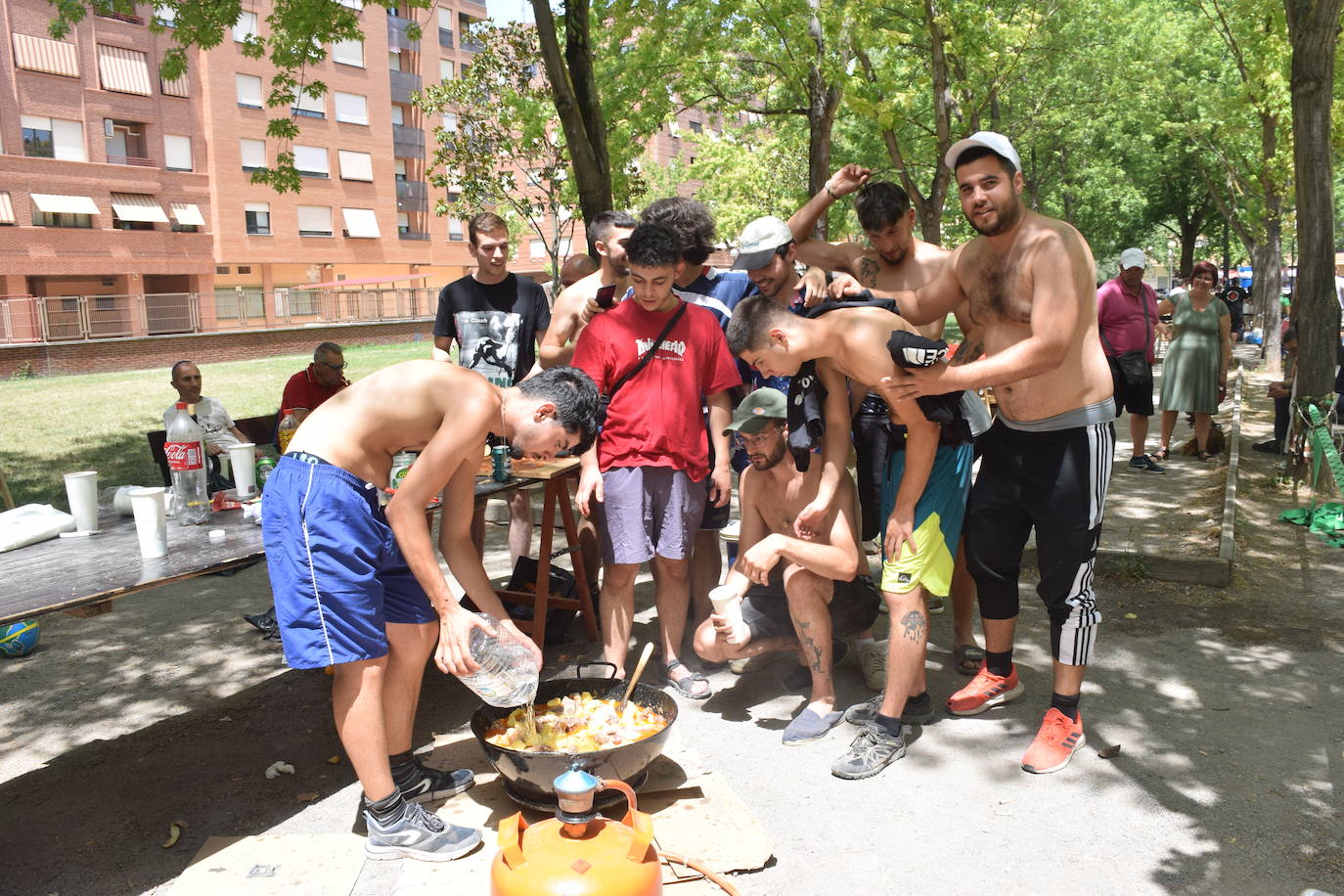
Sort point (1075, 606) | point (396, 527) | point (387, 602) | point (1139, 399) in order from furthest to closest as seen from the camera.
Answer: point (1139, 399) → point (1075, 606) → point (387, 602) → point (396, 527)

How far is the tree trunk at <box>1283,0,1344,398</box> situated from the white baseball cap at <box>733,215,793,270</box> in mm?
5619

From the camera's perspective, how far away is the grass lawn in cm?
1050

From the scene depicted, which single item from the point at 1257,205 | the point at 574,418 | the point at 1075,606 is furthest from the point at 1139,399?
the point at 1257,205

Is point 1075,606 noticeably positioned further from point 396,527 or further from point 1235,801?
point 396,527

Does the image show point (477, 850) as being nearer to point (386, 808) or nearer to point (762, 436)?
point (386, 808)

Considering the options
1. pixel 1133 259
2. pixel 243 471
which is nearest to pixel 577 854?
pixel 243 471

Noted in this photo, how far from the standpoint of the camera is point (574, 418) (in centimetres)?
310

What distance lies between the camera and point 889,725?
12.4 ft

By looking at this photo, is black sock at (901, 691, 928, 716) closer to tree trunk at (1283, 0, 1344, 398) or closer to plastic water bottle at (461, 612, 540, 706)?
plastic water bottle at (461, 612, 540, 706)

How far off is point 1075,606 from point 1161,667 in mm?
1281

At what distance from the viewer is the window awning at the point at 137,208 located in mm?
31391

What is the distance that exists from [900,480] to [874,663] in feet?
3.05

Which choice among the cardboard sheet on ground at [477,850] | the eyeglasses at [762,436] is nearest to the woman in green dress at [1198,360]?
the eyeglasses at [762,436]

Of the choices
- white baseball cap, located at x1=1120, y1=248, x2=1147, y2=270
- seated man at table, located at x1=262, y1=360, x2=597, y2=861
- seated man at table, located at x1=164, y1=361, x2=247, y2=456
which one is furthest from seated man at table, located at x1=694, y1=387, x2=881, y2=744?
white baseball cap, located at x1=1120, y1=248, x2=1147, y2=270
